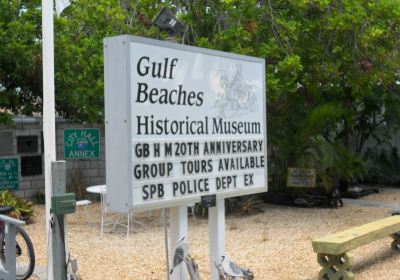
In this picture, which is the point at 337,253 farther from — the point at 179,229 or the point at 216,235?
the point at 179,229

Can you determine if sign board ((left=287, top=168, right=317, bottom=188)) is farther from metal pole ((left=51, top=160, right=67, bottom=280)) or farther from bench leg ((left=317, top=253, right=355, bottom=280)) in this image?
metal pole ((left=51, top=160, right=67, bottom=280))

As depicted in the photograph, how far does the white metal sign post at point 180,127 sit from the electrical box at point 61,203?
1043mm

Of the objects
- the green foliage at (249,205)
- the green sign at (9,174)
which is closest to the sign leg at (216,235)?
the green foliage at (249,205)

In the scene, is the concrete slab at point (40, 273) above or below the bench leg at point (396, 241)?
below

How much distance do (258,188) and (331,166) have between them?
6.86m

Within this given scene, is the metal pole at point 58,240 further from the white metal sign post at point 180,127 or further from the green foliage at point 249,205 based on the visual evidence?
the green foliage at point 249,205

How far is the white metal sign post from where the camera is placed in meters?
5.04

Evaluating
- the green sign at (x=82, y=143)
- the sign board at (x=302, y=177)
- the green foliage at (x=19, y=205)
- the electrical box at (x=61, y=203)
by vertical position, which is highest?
the green sign at (x=82, y=143)

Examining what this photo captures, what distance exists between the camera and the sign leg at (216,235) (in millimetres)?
6074

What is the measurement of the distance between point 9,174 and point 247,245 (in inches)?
278

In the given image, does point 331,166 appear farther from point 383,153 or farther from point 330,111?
point 383,153

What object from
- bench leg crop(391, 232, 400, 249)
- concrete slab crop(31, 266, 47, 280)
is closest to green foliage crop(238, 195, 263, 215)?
bench leg crop(391, 232, 400, 249)

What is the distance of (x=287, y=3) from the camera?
35.2ft

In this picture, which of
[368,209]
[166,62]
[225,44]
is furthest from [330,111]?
[166,62]
